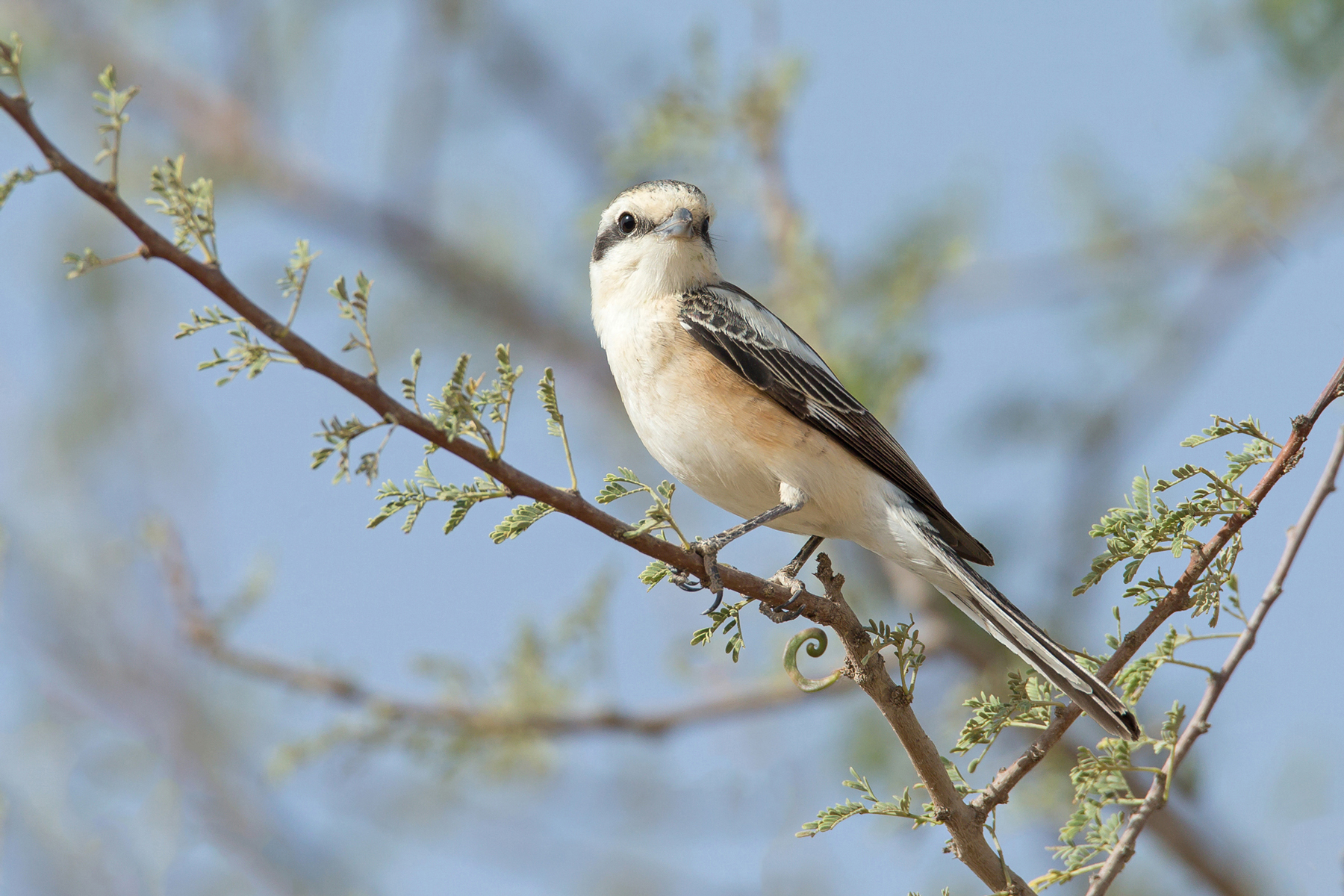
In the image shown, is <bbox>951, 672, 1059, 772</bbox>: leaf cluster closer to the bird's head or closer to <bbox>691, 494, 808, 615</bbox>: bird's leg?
<bbox>691, 494, 808, 615</bbox>: bird's leg

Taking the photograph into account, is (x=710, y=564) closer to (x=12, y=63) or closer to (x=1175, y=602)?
(x=1175, y=602)

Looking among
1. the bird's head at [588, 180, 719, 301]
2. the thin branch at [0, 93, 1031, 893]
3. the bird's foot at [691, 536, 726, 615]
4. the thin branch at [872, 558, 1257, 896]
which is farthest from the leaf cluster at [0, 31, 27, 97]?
the thin branch at [872, 558, 1257, 896]

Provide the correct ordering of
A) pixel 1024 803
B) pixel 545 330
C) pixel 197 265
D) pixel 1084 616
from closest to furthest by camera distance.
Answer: pixel 197 265, pixel 1024 803, pixel 1084 616, pixel 545 330

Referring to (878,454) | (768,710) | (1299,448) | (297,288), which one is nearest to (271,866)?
(768,710)

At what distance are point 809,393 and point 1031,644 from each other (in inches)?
54.0

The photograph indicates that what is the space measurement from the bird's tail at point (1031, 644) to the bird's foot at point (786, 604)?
67cm

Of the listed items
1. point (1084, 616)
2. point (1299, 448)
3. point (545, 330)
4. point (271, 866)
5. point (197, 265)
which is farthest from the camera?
point (545, 330)

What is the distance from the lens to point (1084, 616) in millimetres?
6906

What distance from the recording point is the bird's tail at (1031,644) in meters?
2.80

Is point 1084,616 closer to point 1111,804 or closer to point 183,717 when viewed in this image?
point 1111,804

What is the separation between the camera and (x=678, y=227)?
15.5 ft

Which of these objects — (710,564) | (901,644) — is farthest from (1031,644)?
(710,564)

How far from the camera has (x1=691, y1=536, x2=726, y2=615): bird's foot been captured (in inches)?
110

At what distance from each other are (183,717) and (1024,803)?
3821 millimetres
